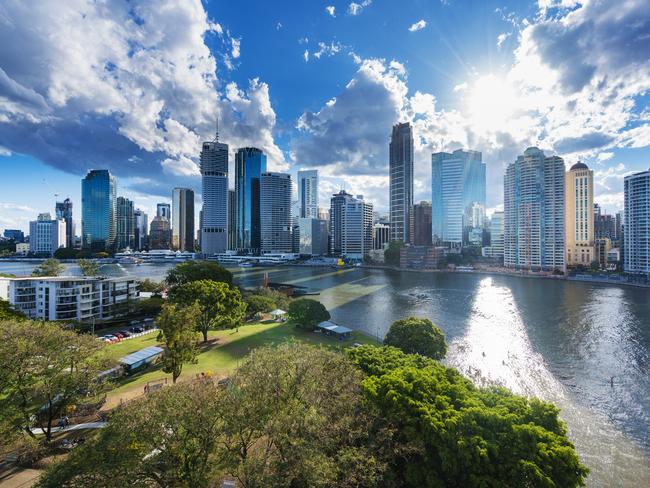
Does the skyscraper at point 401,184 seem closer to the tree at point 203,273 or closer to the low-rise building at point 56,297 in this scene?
the tree at point 203,273

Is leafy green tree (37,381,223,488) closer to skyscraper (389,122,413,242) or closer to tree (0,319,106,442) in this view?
tree (0,319,106,442)

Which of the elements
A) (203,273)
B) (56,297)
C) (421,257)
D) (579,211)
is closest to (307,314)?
(203,273)

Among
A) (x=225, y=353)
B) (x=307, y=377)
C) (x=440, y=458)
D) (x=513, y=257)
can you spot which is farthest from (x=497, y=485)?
(x=513, y=257)

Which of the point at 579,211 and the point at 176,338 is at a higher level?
the point at 579,211

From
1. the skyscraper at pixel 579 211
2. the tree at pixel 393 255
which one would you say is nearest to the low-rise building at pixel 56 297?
the tree at pixel 393 255

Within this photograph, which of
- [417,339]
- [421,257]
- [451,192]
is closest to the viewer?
[417,339]

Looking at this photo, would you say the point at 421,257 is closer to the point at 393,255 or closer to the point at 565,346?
the point at 393,255

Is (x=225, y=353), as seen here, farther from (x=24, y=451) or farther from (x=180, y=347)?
(x=24, y=451)
